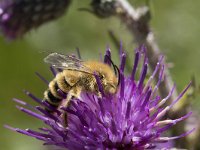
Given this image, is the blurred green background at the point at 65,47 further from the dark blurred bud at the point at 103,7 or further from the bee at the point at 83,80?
the bee at the point at 83,80

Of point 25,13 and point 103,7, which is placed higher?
point 25,13

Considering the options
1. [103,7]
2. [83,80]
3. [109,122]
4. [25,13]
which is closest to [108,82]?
[83,80]

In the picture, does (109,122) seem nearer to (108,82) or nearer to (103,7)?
(108,82)

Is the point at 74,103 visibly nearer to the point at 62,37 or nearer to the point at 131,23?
the point at 131,23

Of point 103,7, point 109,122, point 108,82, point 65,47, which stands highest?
point 65,47

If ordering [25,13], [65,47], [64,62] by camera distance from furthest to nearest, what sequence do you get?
[65,47]
[25,13]
[64,62]

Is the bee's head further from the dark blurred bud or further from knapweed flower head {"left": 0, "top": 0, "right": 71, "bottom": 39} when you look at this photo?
knapweed flower head {"left": 0, "top": 0, "right": 71, "bottom": 39}

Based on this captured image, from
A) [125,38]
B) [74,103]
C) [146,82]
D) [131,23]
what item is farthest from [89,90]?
[125,38]
